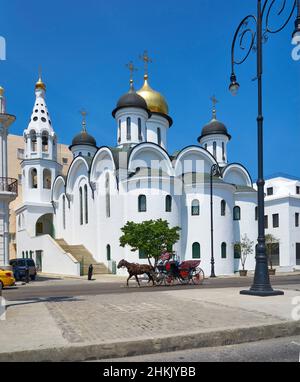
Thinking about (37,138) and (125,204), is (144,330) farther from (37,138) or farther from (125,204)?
(37,138)

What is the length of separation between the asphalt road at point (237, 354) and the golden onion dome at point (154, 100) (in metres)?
43.7

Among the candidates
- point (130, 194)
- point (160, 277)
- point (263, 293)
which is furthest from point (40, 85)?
point (263, 293)

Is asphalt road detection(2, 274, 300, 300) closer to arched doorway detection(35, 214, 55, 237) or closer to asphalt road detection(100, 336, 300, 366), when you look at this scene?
asphalt road detection(100, 336, 300, 366)

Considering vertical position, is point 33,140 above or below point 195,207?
above

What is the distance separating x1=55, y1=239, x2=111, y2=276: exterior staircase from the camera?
1471 inches

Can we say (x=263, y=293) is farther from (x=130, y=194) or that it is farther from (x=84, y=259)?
(x=84, y=259)

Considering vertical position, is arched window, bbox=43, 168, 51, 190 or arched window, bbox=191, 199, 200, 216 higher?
arched window, bbox=43, 168, 51, 190

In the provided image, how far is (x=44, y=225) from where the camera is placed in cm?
5306

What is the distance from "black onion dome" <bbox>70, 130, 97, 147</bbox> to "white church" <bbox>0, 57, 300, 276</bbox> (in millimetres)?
135

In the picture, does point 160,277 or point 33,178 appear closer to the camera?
point 160,277

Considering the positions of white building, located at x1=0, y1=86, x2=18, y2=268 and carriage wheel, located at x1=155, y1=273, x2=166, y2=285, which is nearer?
carriage wheel, located at x1=155, y1=273, x2=166, y2=285

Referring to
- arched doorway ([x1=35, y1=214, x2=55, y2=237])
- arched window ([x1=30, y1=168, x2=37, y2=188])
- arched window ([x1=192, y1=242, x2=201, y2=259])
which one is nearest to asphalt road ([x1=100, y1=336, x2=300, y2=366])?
arched window ([x1=192, y1=242, x2=201, y2=259])

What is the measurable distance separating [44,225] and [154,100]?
21001 mm
